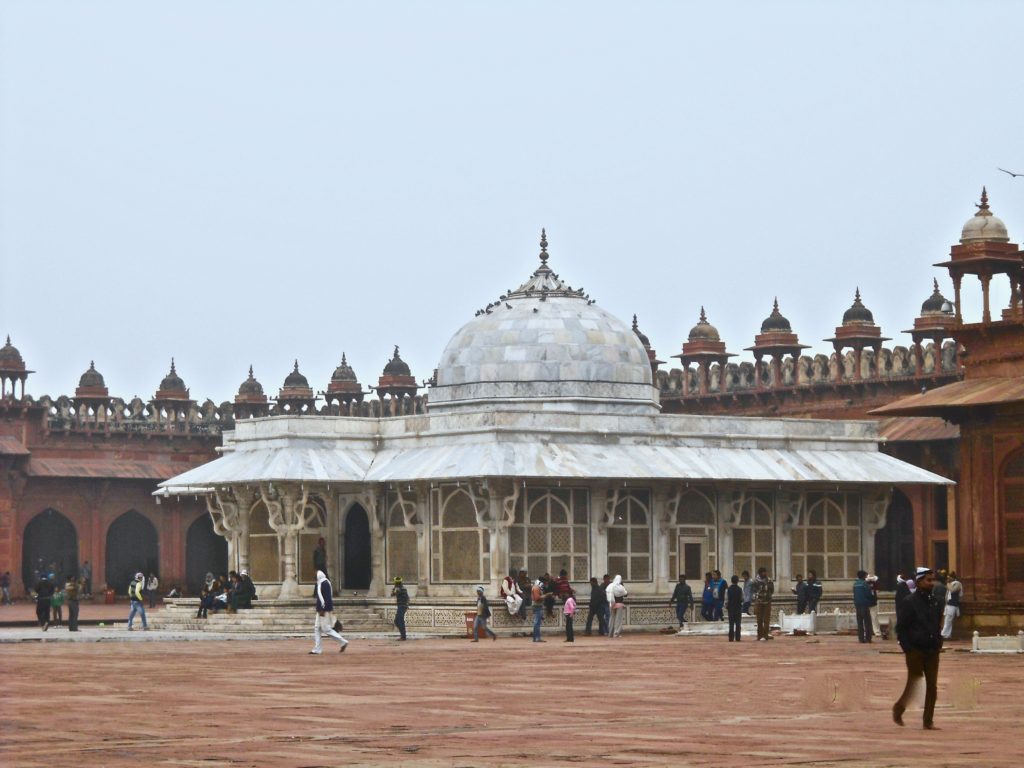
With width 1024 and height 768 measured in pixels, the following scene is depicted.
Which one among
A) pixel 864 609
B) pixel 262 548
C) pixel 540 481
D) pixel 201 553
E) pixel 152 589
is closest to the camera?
pixel 864 609

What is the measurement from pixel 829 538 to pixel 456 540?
8479mm

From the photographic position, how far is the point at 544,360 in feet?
143

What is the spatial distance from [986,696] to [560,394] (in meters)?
24.7

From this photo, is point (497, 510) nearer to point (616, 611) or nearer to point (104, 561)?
point (616, 611)

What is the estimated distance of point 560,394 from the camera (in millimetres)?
43375

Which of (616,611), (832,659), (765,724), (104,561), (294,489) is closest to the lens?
(765,724)

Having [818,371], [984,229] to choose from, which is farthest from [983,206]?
[818,371]

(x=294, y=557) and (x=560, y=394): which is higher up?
(x=560, y=394)

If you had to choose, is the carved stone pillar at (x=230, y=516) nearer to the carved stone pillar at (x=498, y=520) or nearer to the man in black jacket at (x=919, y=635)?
the carved stone pillar at (x=498, y=520)

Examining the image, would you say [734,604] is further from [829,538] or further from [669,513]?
[829,538]

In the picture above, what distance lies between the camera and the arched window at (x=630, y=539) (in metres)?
40.2

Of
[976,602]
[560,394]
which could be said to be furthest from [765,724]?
[560,394]

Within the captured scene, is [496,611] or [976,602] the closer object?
[976,602]

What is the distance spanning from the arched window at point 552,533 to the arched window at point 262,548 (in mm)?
5193
